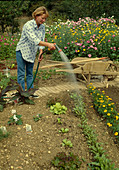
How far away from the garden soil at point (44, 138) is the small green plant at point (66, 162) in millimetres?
63

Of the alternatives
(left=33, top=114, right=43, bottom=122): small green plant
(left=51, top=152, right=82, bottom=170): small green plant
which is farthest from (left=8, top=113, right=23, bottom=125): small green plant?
(left=51, top=152, right=82, bottom=170): small green plant

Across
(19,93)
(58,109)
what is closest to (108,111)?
(58,109)

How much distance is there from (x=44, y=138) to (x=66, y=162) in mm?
514

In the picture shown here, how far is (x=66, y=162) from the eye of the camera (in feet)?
7.29

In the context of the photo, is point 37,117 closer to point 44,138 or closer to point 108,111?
point 44,138

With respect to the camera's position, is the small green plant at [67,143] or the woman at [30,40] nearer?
the small green plant at [67,143]

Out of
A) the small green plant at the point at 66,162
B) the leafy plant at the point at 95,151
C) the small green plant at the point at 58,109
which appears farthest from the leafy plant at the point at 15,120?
the leafy plant at the point at 95,151

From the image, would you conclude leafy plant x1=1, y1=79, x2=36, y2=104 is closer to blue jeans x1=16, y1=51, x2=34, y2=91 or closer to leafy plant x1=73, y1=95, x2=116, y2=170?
blue jeans x1=16, y1=51, x2=34, y2=91

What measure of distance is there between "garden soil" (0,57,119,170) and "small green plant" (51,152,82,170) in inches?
2.5

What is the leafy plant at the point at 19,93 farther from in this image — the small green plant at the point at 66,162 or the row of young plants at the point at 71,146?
the small green plant at the point at 66,162

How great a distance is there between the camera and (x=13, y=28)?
40.5 ft

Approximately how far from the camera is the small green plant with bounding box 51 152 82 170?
7.25 ft

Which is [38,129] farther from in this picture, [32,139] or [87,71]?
[87,71]

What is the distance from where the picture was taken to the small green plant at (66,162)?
221 centimetres
